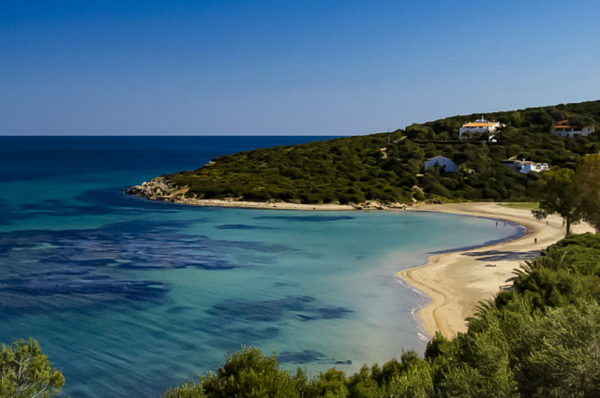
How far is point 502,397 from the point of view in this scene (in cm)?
1282

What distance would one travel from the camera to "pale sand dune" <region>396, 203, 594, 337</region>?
3186 cm

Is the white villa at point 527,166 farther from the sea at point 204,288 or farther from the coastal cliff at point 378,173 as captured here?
the sea at point 204,288

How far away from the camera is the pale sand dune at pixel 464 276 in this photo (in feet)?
105

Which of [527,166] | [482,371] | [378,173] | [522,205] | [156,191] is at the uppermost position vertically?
[527,166]

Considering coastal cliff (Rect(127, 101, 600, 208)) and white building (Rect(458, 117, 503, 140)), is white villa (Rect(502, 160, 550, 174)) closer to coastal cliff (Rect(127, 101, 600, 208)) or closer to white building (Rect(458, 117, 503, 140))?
coastal cliff (Rect(127, 101, 600, 208))

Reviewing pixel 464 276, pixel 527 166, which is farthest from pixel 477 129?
pixel 464 276

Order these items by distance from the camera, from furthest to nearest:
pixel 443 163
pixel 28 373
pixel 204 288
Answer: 1. pixel 443 163
2. pixel 204 288
3. pixel 28 373

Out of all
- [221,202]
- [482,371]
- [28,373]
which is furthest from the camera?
[221,202]

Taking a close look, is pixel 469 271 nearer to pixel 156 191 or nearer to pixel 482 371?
pixel 482 371

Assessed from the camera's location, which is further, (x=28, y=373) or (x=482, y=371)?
(x=28, y=373)

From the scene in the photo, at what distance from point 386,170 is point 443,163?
41.8 ft

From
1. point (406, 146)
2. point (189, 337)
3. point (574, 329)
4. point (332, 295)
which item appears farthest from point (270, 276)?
point (406, 146)

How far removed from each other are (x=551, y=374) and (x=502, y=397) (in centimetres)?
231

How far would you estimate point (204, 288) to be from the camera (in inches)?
1549
